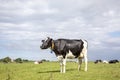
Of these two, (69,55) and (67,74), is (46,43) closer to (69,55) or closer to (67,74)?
(69,55)

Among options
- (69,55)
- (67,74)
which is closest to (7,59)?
(69,55)

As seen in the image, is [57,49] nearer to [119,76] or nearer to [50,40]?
[50,40]

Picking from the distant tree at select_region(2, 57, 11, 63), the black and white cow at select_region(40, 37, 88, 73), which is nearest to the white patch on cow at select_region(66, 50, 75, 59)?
the black and white cow at select_region(40, 37, 88, 73)

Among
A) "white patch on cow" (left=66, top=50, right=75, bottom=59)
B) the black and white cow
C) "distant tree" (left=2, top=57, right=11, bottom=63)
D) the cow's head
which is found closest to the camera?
the black and white cow

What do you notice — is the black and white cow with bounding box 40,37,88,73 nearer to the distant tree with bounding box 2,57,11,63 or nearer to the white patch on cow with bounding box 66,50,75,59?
the white patch on cow with bounding box 66,50,75,59

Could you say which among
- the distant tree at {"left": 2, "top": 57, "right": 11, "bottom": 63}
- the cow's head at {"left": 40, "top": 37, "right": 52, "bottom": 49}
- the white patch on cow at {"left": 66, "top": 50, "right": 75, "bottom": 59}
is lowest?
the distant tree at {"left": 2, "top": 57, "right": 11, "bottom": 63}

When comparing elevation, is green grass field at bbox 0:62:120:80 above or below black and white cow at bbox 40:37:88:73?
below

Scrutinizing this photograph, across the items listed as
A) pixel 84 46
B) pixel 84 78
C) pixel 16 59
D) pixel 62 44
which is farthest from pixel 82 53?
pixel 16 59

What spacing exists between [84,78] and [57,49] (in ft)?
19.7

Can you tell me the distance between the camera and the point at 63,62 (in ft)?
92.8

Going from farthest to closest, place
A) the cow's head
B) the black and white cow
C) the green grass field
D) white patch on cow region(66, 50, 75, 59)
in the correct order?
the cow's head < white patch on cow region(66, 50, 75, 59) < the black and white cow < the green grass field

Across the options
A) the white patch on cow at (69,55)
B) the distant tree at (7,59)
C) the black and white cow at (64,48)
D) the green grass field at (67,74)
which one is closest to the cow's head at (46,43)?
the black and white cow at (64,48)

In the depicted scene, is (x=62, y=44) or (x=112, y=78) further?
(x=62, y=44)

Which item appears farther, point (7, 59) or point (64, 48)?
point (7, 59)
